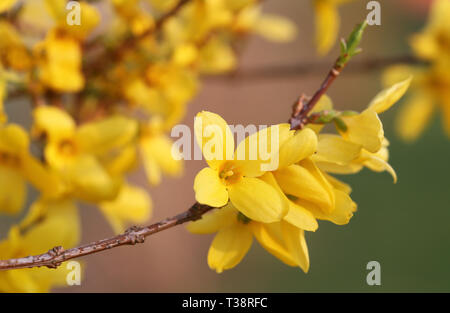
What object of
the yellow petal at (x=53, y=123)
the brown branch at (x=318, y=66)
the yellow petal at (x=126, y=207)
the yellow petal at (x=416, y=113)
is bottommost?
the yellow petal at (x=126, y=207)

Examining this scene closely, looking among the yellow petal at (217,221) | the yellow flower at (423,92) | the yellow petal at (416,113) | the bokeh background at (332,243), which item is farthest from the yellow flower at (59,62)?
the bokeh background at (332,243)

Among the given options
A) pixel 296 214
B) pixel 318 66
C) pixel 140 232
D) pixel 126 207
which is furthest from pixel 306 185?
pixel 318 66

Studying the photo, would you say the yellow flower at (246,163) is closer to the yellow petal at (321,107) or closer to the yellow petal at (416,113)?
the yellow petal at (321,107)

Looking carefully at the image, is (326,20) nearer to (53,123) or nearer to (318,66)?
(318,66)

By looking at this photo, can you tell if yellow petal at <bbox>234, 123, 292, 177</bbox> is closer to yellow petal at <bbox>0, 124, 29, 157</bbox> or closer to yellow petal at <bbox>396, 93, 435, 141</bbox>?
yellow petal at <bbox>0, 124, 29, 157</bbox>

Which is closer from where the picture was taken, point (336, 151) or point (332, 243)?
point (336, 151)

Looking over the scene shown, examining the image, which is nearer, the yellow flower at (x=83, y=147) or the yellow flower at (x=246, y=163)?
the yellow flower at (x=246, y=163)

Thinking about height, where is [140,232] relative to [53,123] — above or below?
below
